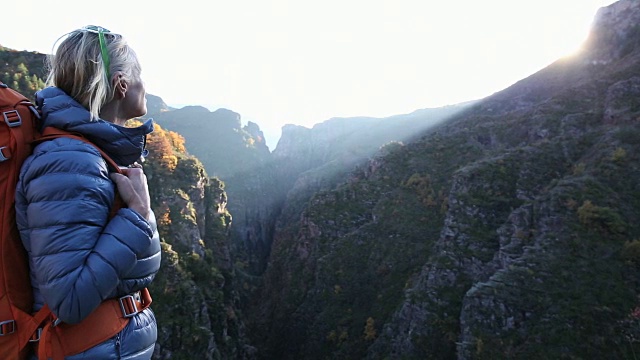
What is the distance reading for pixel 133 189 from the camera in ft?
9.09

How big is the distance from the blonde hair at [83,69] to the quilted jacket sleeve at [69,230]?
0.48 meters

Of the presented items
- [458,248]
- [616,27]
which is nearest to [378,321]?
[458,248]

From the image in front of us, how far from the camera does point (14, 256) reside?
7.78 ft

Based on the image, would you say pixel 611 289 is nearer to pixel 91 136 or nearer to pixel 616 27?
pixel 91 136

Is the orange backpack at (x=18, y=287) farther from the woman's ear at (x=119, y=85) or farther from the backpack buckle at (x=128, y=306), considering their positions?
the woman's ear at (x=119, y=85)

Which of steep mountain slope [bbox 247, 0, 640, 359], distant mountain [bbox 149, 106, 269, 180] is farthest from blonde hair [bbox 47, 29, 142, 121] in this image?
distant mountain [bbox 149, 106, 269, 180]

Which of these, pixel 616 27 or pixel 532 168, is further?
pixel 616 27

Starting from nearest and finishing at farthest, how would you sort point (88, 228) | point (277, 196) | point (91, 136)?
point (88, 228) → point (91, 136) → point (277, 196)

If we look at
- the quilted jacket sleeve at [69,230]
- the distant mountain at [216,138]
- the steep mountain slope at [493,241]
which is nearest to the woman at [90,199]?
the quilted jacket sleeve at [69,230]

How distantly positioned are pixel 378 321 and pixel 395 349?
597 centimetres

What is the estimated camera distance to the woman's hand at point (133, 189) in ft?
8.85

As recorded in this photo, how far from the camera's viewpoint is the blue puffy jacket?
87.3 inches

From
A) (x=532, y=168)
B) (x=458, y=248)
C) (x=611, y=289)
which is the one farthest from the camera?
(x=532, y=168)

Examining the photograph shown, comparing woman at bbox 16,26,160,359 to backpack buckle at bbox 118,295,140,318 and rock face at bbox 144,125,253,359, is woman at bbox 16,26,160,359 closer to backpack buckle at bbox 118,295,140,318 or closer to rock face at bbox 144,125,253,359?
backpack buckle at bbox 118,295,140,318
